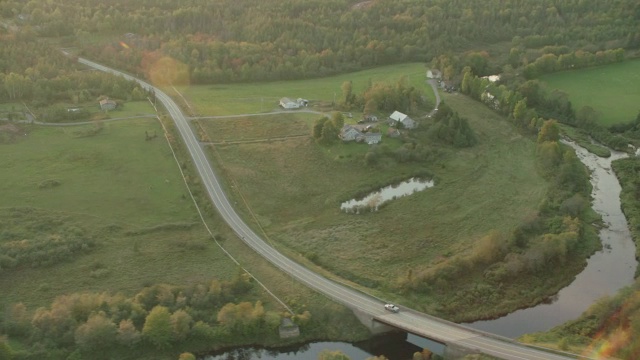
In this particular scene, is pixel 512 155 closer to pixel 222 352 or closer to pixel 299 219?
pixel 299 219

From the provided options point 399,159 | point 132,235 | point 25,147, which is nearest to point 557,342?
point 399,159

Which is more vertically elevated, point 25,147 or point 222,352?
point 25,147

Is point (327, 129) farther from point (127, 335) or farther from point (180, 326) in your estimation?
point (127, 335)

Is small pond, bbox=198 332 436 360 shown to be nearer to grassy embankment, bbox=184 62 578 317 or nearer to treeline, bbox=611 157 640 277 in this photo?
grassy embankment, bbox=184 62 578 317

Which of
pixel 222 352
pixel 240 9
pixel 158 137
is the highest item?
pixel 240 9

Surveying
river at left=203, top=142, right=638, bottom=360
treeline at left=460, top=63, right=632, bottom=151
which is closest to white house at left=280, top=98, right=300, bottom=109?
treeline at left=460, top=63, right=632, bottom=151

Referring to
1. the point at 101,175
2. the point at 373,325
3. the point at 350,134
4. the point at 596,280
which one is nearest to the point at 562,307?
the point at 596,280

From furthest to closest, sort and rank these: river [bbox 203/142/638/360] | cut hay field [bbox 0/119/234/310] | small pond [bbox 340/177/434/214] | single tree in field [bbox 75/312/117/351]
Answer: small pond [bbox 340/177/434/214] → cut hay field [bbox 0/119/234/310] → river [bbox 203/142/638/360] → single tree in field [bbox 75/312/117/351]
